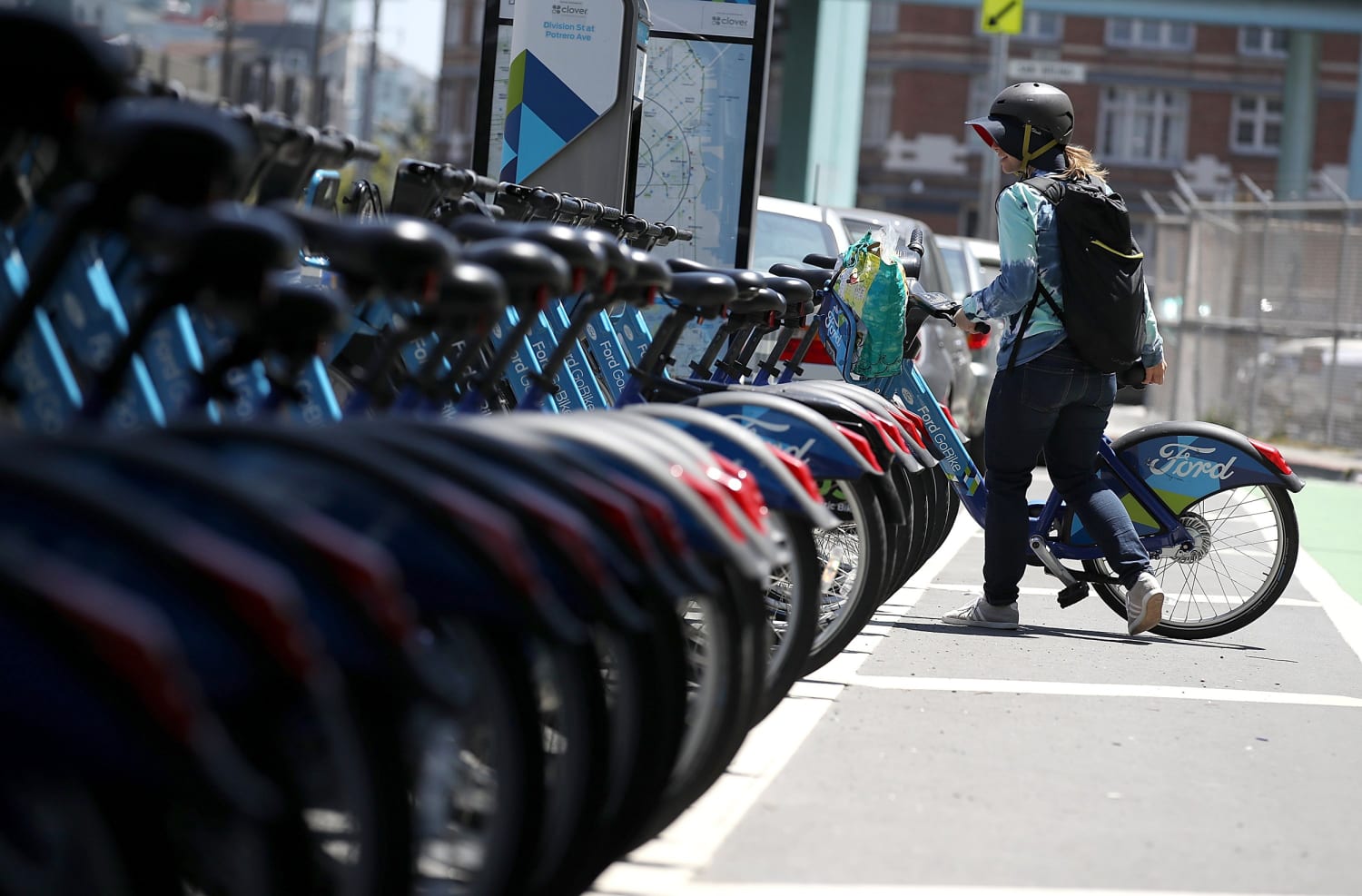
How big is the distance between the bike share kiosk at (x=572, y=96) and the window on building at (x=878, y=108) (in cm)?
5530

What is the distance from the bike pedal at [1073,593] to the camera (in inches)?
286

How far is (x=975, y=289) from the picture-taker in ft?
44.2

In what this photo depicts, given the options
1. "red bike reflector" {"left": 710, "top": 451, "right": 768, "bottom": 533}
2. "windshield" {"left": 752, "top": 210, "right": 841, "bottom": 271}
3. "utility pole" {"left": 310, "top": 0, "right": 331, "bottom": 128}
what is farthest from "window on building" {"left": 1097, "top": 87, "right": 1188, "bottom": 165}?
"red bike reflector" {"left": 710, "top": 451, "right": 768, "bottom": 533}

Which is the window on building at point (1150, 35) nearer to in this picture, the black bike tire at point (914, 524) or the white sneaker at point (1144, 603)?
the white sneaker at point (1144, 603)

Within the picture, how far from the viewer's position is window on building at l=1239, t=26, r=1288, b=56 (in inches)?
2498

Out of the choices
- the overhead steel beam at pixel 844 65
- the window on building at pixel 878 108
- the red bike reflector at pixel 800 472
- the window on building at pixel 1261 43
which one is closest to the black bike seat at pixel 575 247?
the red bike reflector at pixel 800 472

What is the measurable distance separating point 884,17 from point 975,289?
5248 centimetres

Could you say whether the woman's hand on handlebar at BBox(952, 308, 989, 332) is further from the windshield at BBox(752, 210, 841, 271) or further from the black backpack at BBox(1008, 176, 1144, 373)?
the windshield at BBox(752, 210, 841, 271)

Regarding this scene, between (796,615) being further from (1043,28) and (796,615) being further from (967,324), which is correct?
(1043,28)

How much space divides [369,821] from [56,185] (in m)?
1.57

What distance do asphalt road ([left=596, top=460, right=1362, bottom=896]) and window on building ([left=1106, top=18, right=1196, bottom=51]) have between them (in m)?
58.5

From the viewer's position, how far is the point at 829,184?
23.4 metres

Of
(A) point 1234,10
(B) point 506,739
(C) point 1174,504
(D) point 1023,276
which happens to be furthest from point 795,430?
(A) point 1234,10

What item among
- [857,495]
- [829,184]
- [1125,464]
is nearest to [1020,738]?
[857,495]
